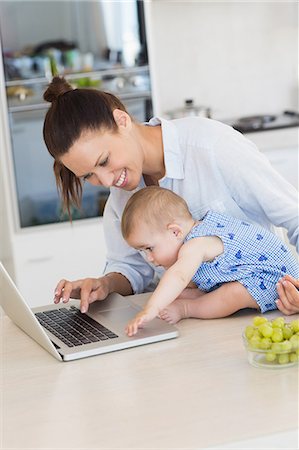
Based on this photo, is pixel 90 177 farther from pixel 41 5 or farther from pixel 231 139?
pixel 41 5

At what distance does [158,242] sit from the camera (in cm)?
174

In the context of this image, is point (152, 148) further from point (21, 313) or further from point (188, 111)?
point (188, 111)

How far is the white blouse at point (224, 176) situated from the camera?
187 centimetres

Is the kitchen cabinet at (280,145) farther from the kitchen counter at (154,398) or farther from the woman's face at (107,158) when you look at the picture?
the kitchen counter at (154,398)

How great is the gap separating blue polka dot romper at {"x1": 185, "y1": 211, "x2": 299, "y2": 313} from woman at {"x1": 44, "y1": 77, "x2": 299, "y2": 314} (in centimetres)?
4

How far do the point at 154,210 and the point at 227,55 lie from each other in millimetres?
2936

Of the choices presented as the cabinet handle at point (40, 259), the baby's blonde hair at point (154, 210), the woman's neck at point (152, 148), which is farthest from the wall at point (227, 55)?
the baby's blonde hair at point (154, 210)

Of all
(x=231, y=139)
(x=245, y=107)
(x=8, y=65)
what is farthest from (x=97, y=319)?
(x=245, y=107)

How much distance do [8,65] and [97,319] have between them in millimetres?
2453

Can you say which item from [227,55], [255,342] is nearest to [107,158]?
[255,342]

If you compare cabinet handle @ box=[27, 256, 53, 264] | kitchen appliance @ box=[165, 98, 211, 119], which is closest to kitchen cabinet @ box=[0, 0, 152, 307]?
cabinet handle @ box=[27, 256, 53, 264]

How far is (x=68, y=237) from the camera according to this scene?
3922 mm

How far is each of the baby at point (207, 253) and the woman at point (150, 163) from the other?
4 centimetres

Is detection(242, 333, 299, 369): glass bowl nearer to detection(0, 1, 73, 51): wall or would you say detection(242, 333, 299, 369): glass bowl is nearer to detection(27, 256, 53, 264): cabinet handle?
detection(27, 256, 53, 264): cabinet handle
